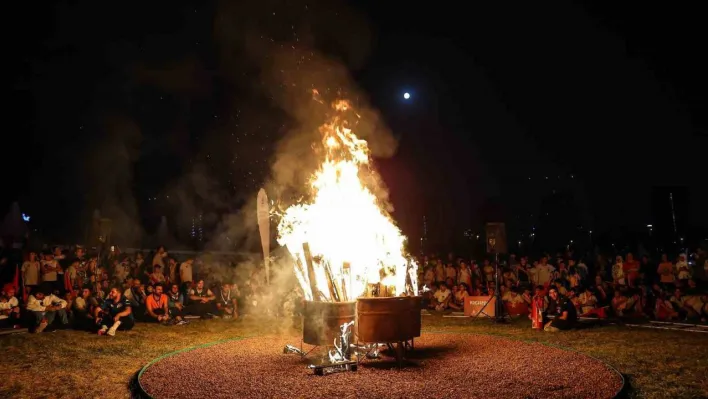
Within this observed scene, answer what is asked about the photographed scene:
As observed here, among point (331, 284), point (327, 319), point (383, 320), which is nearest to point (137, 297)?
point (331, 284)

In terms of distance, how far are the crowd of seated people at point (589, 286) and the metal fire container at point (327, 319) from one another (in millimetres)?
4972

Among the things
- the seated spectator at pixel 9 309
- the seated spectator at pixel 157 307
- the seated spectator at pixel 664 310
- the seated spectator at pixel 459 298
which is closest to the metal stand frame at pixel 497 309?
the seated spectator at pixel 459 298

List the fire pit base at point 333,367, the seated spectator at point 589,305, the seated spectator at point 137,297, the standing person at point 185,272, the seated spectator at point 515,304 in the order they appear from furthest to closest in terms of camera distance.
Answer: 1. the standing person at point 185,272
2. the seated spectator at point 515,304
3. the seated spectator at point 137,297
4. the seated spectator at point 589,305
5. the fire pit base at point 333,367

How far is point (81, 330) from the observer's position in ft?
41.8

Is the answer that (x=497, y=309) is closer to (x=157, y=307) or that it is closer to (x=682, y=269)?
(x=682, y=269)

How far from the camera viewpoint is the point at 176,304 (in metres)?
15.1

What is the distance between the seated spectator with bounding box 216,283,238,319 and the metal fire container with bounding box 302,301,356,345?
24.5 ft

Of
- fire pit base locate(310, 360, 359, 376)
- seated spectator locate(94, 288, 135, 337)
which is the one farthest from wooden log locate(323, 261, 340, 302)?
seated spectator locate(94, 288, 135, 337)

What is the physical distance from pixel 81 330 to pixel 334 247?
23.5 feet

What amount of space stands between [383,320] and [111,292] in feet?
27.0

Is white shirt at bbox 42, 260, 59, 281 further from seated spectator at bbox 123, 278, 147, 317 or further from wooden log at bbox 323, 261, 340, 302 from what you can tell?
wooden log at bbox 323, 261, 340, 302

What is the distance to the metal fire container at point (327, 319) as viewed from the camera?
878 centimetres

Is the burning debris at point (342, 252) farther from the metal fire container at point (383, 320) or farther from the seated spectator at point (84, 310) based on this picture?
the seated spectator at point (84, 310)

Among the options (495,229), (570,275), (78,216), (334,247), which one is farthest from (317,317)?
(78,216)
